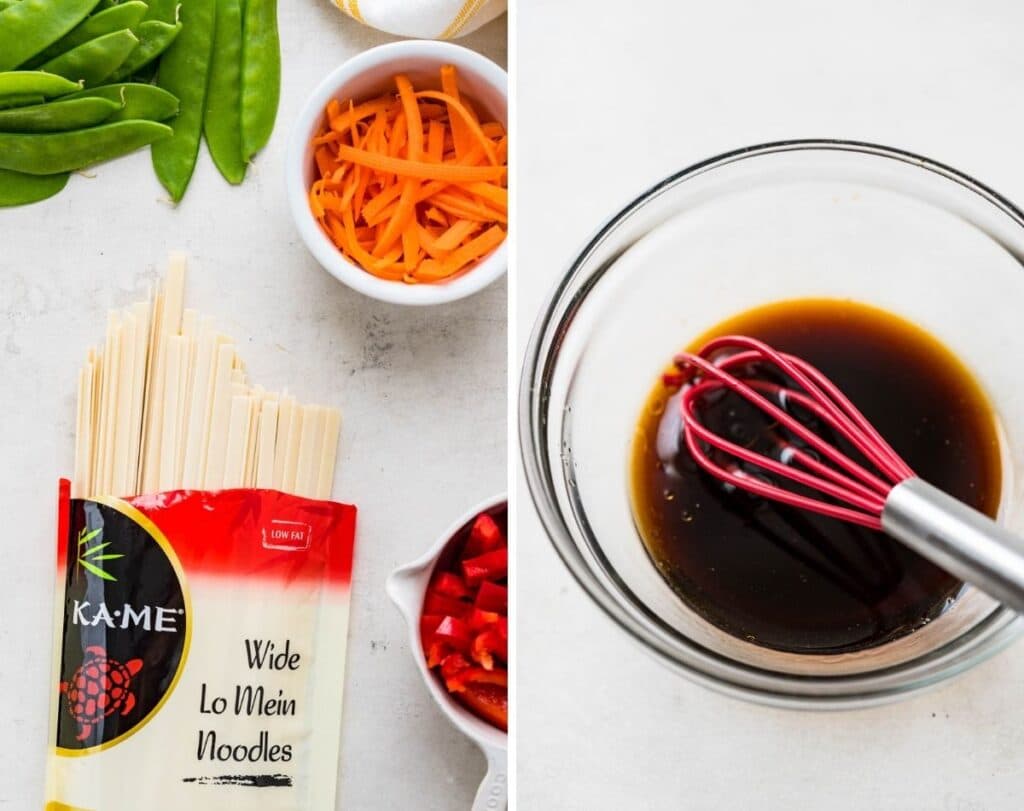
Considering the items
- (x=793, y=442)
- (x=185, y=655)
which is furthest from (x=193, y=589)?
(x=793, y=442)

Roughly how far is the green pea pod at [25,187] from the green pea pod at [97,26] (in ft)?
0.33

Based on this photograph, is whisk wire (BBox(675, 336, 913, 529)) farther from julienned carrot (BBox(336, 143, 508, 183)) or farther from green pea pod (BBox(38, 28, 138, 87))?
green pea pod (BBox(38, 28, 138, 87))

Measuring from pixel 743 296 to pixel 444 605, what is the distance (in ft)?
1.47

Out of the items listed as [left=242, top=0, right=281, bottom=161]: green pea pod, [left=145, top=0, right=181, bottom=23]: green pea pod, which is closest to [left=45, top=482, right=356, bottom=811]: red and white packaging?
[left=242, top=0, right=281, bottom=161]: green pea pod

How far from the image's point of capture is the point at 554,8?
2.19 ft

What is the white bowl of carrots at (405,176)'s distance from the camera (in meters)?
0.99

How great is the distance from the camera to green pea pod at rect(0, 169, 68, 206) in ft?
3.55

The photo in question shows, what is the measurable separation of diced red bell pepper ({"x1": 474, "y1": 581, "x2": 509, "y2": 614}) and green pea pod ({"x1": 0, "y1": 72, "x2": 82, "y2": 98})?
58 centimetres

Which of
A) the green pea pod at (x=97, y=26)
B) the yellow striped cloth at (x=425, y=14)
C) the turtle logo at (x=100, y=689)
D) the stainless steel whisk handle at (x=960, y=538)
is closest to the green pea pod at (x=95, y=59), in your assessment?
the green pea pod at (x=97, y=26)

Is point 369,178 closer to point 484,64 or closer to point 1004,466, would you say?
point 484,64

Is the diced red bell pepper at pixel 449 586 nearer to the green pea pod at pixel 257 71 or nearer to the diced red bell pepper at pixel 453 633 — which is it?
the diced red bell pepper at pixel 453 633

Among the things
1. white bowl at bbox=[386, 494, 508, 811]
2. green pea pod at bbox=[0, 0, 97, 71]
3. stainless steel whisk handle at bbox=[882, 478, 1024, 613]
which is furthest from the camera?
green pea pod at bbox=[0, 0, 97, 71]

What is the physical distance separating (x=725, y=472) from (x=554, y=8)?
11.2 inches

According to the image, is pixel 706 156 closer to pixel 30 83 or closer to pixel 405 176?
pixel 405 176
